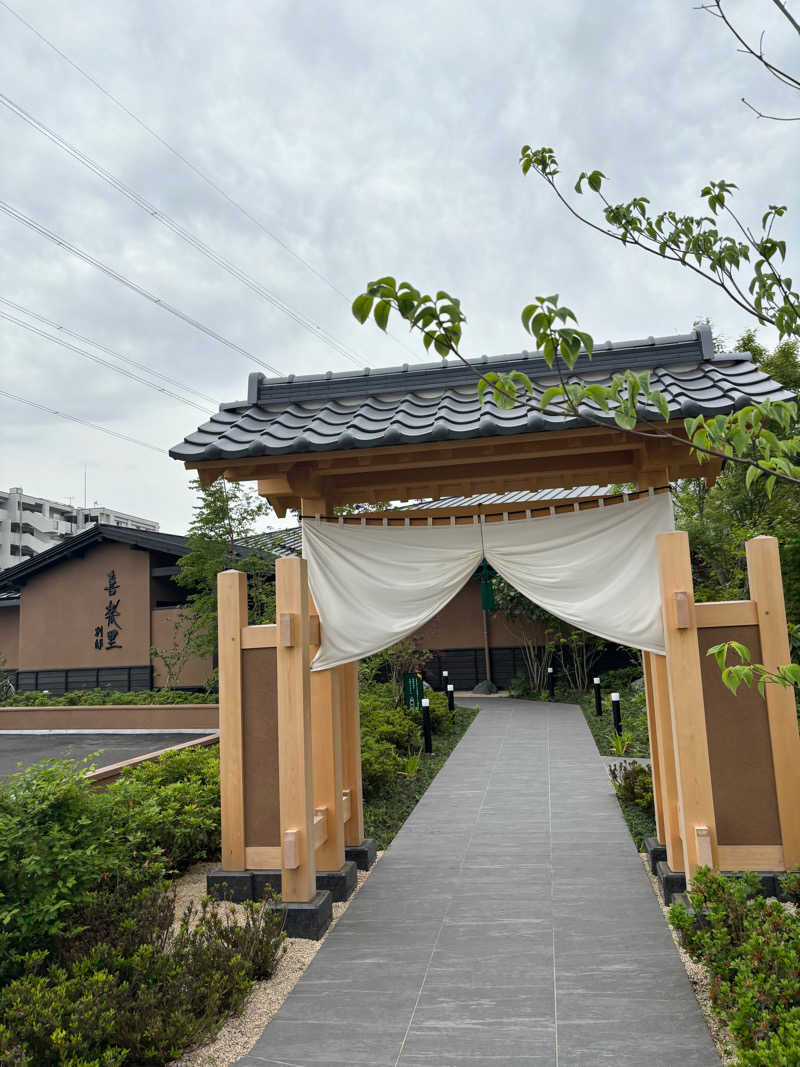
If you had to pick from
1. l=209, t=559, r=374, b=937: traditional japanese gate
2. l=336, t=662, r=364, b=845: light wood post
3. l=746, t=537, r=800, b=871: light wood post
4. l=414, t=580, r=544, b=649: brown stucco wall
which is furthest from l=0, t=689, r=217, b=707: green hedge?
l=746, t=537, r=800, b=871: light wood post

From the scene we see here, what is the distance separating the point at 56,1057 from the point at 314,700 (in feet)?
9.40

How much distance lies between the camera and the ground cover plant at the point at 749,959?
8.66 ft

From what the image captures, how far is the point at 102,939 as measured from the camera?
387 centimetres

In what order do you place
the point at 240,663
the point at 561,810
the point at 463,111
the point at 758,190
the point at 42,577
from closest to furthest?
the point at 758,190
the point at 240,663
the point at 463,111
the point at 561,810
the point at 42,577

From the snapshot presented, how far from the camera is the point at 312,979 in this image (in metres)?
4.01

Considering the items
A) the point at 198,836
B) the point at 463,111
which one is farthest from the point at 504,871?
the point at 463,111

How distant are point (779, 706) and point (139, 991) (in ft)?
12.4

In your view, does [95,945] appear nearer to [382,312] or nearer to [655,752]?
[382,312]

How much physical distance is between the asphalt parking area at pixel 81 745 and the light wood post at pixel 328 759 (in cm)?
617

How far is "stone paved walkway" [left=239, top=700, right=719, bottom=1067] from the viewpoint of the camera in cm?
326

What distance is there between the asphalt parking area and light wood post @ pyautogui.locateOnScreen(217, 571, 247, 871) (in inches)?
246

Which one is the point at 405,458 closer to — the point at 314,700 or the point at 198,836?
the point at 314,700

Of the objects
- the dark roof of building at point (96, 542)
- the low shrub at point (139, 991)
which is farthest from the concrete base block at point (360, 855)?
the dark roof of building at point (96, 542)

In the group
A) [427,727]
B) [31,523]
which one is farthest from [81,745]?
[31,523]
